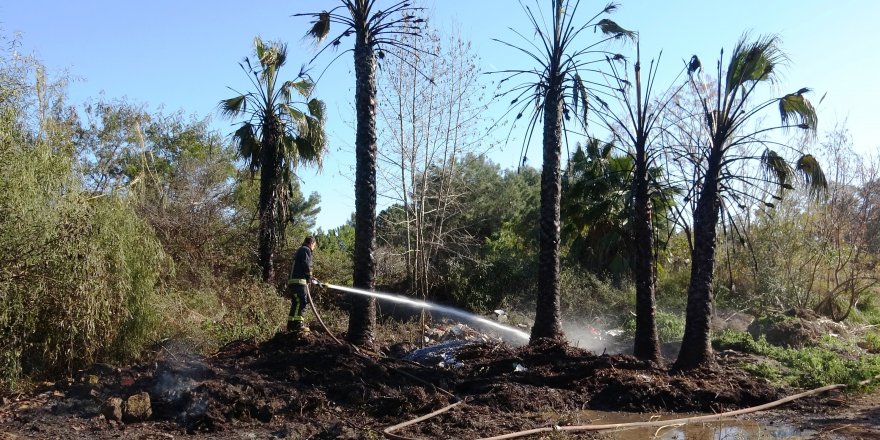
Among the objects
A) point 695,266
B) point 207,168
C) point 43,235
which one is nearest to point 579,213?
point 695,266

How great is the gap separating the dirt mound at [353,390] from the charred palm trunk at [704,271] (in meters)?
0.68

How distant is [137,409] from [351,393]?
9.51 feet

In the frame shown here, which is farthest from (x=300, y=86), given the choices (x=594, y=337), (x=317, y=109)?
(x=594, y=337)

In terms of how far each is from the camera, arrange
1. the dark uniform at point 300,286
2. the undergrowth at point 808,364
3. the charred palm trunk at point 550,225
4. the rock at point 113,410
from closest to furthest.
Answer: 1. the rock at point 113,410
2. the undergrowth at point 808,364
3. the dark uniform at point 300,286
4. the charred palm trunk at point 550,225

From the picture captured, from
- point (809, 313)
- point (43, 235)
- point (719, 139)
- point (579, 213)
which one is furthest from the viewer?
point (579, 213)

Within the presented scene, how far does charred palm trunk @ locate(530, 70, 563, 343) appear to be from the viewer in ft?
46.9

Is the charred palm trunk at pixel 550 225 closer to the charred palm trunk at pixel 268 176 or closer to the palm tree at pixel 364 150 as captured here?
the palm tree at pixel 364 150

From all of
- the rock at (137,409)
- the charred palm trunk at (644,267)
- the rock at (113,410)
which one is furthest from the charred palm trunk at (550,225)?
the rock at (113,410)

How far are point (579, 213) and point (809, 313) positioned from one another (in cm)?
756

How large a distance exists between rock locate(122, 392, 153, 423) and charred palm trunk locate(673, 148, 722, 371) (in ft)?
30.0

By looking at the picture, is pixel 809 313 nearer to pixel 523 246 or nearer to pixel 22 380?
pixel 523 246

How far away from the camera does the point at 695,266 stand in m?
13.3

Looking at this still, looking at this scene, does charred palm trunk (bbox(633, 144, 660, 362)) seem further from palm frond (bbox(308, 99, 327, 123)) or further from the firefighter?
palm frond (bbox(308, 99, 327, 123))

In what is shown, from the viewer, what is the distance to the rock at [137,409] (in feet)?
30.2
